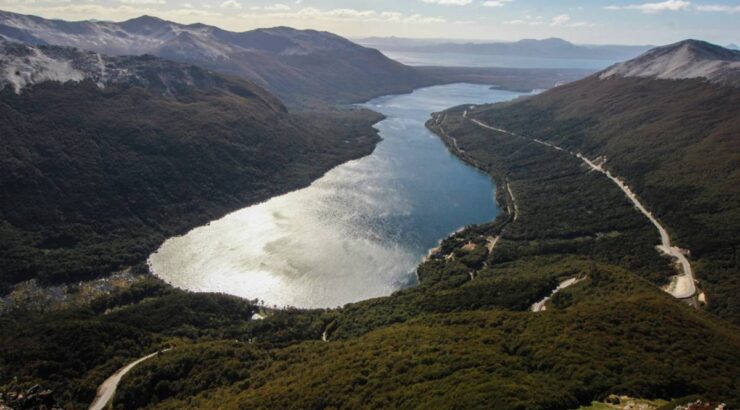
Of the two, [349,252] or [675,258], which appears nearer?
[675,258]

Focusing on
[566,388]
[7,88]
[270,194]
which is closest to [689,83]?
[270,194]

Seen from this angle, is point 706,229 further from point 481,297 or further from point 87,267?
point 87,267

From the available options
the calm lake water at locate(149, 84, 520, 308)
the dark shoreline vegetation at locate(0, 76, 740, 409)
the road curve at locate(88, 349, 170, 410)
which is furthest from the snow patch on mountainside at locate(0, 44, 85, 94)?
the road curve at locate(88, 349, 170, 410)

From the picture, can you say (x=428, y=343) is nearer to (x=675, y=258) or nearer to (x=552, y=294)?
(x=552, y=294)

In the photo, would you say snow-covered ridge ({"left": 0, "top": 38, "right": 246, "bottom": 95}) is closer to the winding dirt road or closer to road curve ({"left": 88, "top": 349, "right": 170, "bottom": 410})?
road curve ({"left": 88, "top": 349, "right": 170, "bottom": 410})

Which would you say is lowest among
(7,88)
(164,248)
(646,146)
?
(164,248)

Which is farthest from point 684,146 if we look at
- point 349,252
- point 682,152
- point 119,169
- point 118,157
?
point 118,157
